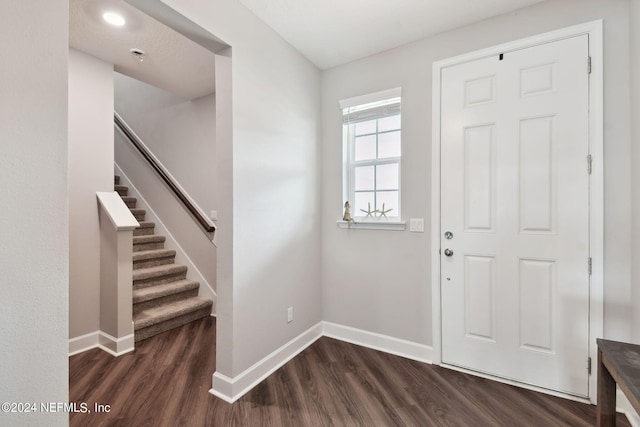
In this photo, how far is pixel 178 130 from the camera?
3760mm

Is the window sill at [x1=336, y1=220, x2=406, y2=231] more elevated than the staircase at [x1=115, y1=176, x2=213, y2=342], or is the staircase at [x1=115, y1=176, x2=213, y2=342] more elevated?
the window sill at [x1=336, y1=220, x2=406, y2=231]

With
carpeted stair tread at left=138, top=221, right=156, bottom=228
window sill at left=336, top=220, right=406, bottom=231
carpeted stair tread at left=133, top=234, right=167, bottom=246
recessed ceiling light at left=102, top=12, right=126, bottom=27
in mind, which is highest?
recessed ceiling light at left=102, top=12, right=126, bottom=27

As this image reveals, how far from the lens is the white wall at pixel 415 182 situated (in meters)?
1.69

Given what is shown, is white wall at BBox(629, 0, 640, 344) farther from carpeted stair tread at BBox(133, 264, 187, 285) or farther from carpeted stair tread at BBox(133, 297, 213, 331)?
carpeted stair tread at BBox(133, 264, 187, 285)

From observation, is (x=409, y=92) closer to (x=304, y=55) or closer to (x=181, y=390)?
(x=304, y=55)

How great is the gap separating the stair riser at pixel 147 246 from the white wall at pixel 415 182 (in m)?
2.28

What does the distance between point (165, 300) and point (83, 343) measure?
2.47 feet

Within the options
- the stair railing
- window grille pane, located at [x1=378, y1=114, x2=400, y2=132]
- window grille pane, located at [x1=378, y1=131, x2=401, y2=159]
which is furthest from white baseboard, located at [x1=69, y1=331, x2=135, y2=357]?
window grille pane, located at [x1=378, y1=114, x2=400, y2=132]

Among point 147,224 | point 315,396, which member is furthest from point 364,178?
point 147,224

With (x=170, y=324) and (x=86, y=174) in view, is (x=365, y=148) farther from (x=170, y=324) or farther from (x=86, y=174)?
(x=170, y=324)

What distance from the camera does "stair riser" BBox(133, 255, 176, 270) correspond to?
3.20m

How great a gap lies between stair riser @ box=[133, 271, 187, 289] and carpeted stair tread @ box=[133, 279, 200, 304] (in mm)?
44

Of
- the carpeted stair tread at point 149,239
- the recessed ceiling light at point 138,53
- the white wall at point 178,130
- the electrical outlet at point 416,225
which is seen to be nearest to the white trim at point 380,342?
the electrical outlet at point 416,225

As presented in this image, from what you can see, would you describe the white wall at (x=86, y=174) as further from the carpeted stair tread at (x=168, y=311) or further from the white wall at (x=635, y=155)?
the white wall at (x=635, y=155)
